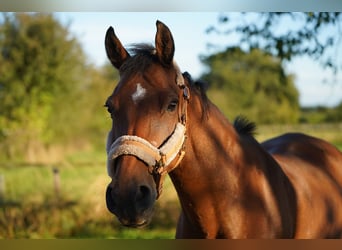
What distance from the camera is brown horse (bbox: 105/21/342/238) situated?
2.20m

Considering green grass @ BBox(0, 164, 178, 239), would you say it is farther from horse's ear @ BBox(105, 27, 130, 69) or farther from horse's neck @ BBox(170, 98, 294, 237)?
horse's ear @ BBox(105, 27, 130, 69)

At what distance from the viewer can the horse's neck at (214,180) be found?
8.54 feet

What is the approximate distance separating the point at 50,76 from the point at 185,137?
16694 millimetres

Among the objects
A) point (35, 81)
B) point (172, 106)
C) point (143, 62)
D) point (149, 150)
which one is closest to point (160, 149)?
point (149, 150)

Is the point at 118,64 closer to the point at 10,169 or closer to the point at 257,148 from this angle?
the point at 257,148

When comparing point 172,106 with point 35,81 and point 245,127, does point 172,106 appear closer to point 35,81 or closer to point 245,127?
point 245,127

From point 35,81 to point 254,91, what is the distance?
11813 mm

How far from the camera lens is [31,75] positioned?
1784 cm

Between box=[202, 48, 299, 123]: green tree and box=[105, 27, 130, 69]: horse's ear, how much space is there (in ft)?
60.7

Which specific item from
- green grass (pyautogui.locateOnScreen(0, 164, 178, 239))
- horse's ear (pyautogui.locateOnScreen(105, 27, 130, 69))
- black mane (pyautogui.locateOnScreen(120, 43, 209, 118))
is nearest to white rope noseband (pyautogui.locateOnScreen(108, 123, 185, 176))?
black mane (pyautogui.locateOnScreen(120, 43, 209, 118))

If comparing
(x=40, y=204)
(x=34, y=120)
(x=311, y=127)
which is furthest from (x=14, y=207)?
(x=311, y=127)

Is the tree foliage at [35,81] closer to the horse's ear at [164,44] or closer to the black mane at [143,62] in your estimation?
the black mane at [143,62]

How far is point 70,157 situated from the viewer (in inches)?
733

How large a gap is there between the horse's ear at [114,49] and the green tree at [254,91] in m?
18.5
